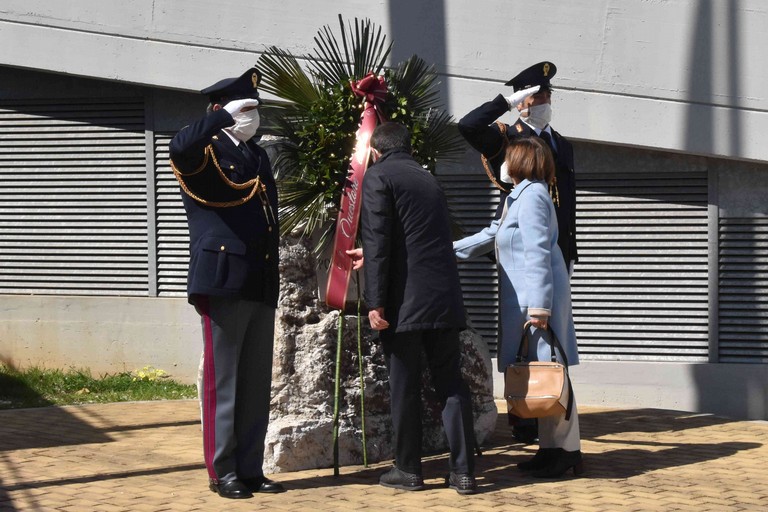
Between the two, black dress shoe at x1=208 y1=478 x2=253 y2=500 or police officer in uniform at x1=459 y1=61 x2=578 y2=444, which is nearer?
black dress shoe at x1=208 y1=478 x2=253 y2=500

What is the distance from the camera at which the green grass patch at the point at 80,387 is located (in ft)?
32.6

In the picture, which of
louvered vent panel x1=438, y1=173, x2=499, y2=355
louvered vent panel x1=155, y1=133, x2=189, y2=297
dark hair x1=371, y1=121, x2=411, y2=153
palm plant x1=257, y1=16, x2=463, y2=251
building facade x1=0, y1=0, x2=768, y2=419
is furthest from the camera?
louvered vent panel x1=155, y1=133, x2=189, y2=297

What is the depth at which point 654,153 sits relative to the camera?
997cm

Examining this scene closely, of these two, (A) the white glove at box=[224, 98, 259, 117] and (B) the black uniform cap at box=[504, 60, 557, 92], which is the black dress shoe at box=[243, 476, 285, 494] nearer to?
(A) the white glove at box=[224, 98, 259, 117]

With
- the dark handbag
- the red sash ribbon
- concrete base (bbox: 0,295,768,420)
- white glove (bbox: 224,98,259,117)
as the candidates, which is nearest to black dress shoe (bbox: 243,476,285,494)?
the red sash ribbon

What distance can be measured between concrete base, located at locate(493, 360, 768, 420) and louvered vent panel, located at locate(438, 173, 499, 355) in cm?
91

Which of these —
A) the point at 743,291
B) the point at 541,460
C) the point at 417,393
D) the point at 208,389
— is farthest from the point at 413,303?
the point at 743,291

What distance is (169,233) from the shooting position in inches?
431

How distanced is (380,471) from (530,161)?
2.02m

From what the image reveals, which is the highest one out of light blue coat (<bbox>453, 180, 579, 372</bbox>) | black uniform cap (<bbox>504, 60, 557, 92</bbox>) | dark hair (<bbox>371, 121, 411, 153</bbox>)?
black uniform cap (<bbox>504, 60, 557, 92</bbox>)

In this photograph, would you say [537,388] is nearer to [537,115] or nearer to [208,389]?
[208,389]

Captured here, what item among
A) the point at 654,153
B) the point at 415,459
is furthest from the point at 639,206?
the point at 415,459

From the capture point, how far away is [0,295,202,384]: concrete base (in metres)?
10.8

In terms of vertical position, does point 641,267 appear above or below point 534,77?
below
